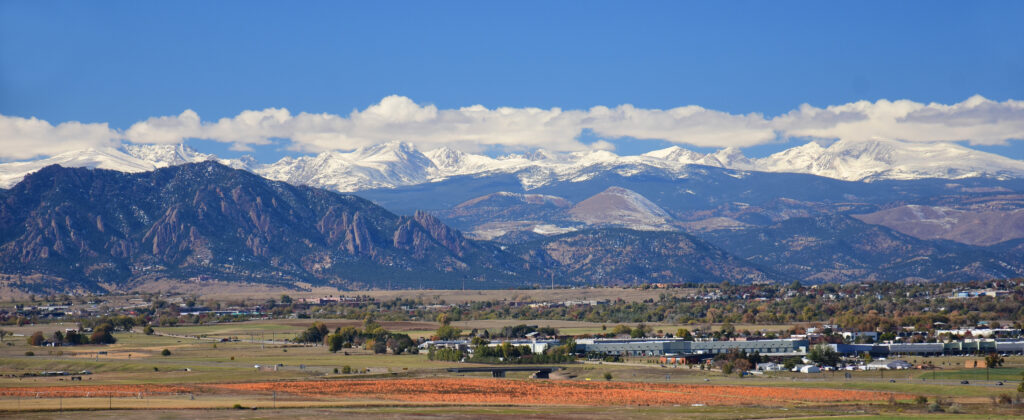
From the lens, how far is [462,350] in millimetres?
192500

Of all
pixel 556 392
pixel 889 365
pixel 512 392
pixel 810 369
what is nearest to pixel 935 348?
pixel 889 365

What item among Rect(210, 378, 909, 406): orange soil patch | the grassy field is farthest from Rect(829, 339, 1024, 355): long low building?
Rect(210, 378, 909, 406): orange soil patch

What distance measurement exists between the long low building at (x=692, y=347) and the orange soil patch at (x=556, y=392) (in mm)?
44024

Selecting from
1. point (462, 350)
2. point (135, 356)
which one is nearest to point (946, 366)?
point (462, 350)

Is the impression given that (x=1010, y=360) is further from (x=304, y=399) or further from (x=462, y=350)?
(x=304, y=399)

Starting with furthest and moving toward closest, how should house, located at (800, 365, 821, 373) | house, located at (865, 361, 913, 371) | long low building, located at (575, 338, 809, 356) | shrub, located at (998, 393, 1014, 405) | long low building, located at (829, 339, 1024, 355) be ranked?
long low building, located at (575, 338, 809, 356)
long low building, located at (829, 339, 1024, 355)
house, located at (865, 361, 913, 371)
house, located at (800, 365, 821, 373)
shrub, located at (998, 393, 1014, 405)

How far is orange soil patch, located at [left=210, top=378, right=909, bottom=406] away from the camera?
127 metres

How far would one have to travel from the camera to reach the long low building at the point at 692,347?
189 metres

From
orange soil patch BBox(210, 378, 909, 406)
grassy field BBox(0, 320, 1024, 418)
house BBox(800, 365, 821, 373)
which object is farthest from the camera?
house BBox(800, 365, 821, 373)

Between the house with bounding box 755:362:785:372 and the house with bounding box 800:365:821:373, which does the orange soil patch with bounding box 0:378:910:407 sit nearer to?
the house with bounding box 800:365:821:373

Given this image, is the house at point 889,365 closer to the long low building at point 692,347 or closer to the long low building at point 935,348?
the long low building at point 935,348

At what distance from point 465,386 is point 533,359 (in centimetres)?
3737

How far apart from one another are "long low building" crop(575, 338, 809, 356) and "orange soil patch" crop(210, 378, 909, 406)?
44024mm

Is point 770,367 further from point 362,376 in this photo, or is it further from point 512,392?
point 362,376
